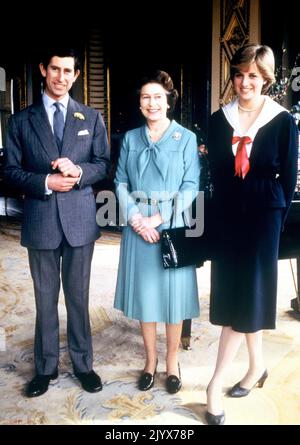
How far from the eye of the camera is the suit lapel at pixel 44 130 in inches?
84.4

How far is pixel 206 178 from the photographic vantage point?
2.53 m

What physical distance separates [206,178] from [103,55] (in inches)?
168

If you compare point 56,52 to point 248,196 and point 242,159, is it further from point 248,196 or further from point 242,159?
point 248,196

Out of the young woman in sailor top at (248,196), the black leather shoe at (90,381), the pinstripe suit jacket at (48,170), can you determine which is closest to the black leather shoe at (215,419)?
the young woman in sailor top at (248,196)

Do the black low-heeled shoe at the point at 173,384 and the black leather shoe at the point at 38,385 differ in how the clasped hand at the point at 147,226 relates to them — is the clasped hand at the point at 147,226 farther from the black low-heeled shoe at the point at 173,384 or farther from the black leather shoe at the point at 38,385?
the black leather shoe at the point at 38,385

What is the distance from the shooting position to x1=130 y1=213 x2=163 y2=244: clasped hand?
7.22 ft

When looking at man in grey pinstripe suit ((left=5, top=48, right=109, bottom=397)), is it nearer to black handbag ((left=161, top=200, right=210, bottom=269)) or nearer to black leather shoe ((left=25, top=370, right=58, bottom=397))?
black leather shoe ((left=25, top=370, right=58, bottom=397))

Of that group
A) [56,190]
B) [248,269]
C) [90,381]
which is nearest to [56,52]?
[56,190]

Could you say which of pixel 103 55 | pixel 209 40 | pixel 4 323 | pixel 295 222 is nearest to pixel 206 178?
pixel 295 222

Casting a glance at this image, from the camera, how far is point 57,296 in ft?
7.72

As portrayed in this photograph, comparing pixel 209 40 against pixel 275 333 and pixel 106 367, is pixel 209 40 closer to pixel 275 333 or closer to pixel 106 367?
pixel 275 333

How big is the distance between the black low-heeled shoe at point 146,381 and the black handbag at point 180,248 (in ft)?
2.05

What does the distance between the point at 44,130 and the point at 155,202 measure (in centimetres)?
61

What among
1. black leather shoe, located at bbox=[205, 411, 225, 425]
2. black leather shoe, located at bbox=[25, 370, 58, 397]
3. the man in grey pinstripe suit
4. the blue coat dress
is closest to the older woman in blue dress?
the blue coat dress
